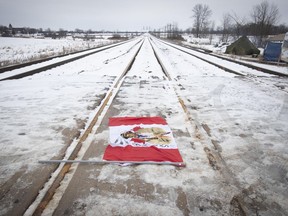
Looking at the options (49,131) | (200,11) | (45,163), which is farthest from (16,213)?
(200,11)

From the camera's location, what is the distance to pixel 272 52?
16.7 metres

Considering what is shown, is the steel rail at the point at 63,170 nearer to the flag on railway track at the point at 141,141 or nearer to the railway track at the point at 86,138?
the railway track at the point at 86,138

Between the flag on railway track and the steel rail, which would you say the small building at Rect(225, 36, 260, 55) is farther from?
the steel rail

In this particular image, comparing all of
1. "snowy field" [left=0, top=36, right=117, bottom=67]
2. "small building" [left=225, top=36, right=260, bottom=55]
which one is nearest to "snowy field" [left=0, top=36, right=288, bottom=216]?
"snowy field" [left=0, top=36, right=117, bottom=67]

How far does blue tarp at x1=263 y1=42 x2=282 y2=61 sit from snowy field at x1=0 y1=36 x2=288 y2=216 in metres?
11.0

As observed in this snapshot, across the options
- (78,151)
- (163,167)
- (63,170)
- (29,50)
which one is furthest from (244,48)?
(29,50)

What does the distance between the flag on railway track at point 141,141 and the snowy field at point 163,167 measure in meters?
0.17

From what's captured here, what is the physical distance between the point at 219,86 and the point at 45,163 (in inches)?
272

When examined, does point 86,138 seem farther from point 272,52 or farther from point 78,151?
point 272,52

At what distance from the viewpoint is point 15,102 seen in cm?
611

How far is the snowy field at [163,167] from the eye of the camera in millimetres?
2551

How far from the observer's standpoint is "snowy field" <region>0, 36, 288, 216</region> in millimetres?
2551

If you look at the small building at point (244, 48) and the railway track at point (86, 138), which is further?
the small building at point (244, 48)

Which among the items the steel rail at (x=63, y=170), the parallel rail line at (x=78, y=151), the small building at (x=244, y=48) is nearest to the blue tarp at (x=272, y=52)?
the small building at (x=244, y=48)
